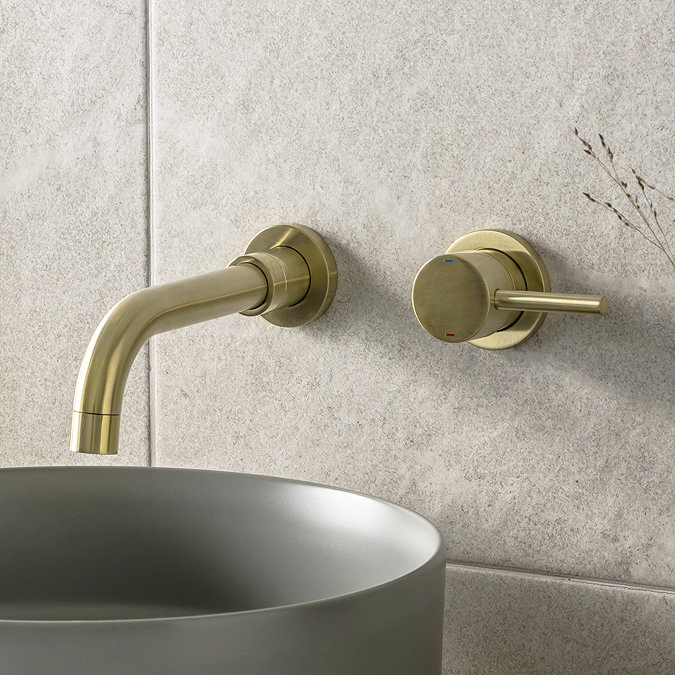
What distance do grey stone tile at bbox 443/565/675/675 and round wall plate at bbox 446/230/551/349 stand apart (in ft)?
0.52

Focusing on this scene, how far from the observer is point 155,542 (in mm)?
600

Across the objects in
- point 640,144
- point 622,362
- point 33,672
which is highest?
point 640,144

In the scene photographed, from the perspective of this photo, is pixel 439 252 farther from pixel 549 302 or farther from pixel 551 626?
pixel 551 626

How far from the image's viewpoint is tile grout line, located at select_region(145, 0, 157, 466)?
702mm

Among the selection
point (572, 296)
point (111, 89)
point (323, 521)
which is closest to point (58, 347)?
point (111, 89)

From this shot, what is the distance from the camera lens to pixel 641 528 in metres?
0.56

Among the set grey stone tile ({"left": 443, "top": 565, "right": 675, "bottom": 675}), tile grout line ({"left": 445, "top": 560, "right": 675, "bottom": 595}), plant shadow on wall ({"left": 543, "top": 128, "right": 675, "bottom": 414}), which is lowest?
grey stone tile ({"left": 443, "top": 565, "right": 675, "bottom": 675})

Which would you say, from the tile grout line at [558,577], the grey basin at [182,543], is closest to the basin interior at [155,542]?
the grey basin at [182,543]

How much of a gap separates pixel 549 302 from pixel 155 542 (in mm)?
303

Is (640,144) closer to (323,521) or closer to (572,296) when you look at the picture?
(572,296)

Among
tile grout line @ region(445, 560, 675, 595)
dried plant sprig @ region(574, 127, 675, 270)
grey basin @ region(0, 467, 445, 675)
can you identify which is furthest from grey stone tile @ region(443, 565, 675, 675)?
dried plant sprig @ region(574, 127, 675, 270)

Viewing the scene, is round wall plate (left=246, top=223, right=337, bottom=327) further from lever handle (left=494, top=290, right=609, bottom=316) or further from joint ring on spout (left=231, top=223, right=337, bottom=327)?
lever handle (left=494, top=290, right=609, bottom=316)

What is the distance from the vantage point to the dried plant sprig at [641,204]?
54 cm

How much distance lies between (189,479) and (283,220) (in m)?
0.20
